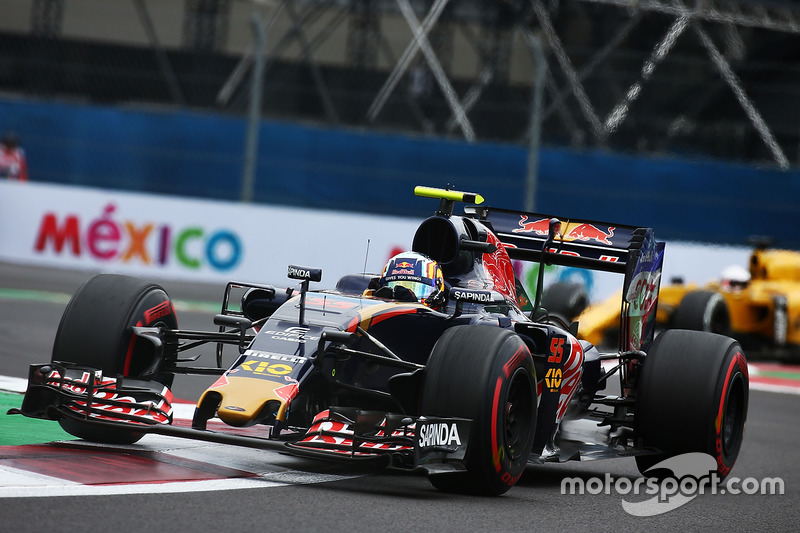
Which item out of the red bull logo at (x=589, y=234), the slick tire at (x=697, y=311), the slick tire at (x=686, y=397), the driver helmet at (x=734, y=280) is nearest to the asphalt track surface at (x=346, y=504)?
the slick tire at (x=686, y=397)

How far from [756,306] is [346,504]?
1207cm

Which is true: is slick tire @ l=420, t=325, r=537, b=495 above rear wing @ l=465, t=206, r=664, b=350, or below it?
below

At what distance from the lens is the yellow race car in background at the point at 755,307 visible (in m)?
16.7

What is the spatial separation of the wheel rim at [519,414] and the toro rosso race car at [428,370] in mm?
10

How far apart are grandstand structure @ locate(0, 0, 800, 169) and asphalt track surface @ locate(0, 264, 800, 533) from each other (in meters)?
15.1

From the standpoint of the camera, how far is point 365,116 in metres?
23.9

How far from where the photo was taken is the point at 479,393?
686 centimetres

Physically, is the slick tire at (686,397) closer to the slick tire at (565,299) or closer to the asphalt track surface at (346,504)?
the asphalt track surface at (346,504)

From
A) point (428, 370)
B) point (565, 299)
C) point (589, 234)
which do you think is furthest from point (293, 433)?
point (565, 299)

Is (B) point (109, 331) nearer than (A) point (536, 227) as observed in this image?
Yes

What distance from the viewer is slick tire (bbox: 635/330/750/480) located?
8.38m

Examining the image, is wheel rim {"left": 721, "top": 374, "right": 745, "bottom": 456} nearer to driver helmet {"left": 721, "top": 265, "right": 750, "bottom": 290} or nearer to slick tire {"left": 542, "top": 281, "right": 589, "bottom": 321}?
slick tire {"left": 542, "top": 281, "right": 589, "bottom": 321}

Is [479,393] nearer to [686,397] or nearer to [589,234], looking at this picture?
[686,397]

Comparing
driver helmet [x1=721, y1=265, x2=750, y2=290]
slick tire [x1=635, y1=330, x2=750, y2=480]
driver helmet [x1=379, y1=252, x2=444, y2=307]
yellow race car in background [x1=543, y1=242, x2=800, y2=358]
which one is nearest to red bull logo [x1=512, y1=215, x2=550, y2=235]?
slick tire [x1=635, y1=330, x2=750, y2=480]
